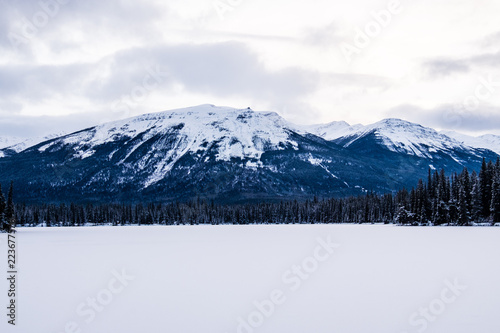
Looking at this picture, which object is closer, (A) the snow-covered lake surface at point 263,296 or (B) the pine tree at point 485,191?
(A) the snow-covered lake surface at point 263,296

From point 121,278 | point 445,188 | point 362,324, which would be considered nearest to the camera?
point 362,324

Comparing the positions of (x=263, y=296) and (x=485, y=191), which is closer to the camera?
(x=263, y=296)

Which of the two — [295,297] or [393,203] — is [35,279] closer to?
[295,297]

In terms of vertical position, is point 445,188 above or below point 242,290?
above

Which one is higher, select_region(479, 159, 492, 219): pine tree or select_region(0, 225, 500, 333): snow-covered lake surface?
select_region(479, 159, 492, 219): pine tree

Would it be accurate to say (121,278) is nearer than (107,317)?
No

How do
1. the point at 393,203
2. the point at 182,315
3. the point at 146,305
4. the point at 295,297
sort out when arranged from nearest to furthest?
1. the point at 182,315
2. the point at 146,305
3. the point at 295,297
4. the point at 393,203

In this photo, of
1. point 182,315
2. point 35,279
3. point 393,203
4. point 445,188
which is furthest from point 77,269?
point 393,203

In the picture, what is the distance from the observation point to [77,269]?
37969mm

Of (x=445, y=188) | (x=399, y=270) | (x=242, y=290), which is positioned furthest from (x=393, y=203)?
(x=242, y=290)

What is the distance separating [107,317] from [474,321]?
55.7 feet

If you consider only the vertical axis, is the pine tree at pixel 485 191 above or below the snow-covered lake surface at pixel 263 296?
above

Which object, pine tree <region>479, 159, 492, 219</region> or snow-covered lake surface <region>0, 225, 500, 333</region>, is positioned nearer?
snow-covered lake surface <region>0, 225, 500, 333</region>

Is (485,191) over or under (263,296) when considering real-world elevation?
over
